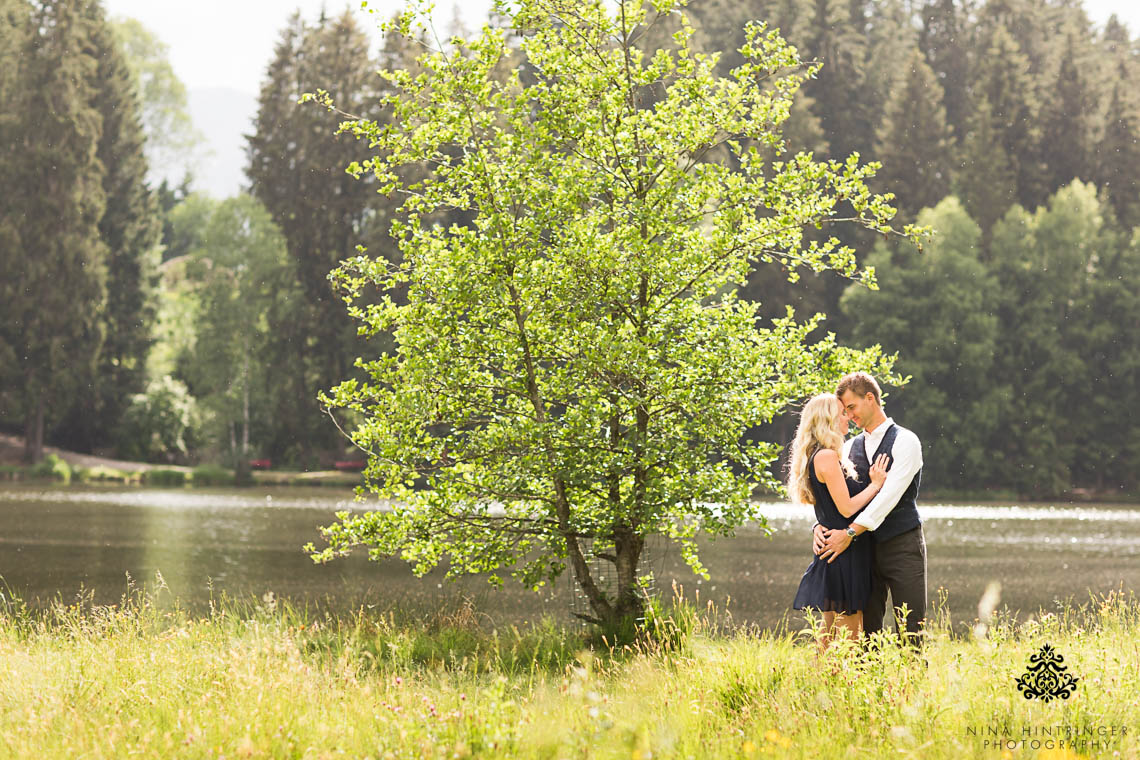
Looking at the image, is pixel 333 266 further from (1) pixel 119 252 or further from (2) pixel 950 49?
(2) pixel 950 49

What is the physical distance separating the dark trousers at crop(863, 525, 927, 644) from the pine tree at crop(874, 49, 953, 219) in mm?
47007

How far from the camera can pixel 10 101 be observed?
47.2 m

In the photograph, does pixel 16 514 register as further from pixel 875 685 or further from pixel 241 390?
pixel 875 685

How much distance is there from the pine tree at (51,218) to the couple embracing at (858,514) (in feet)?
145

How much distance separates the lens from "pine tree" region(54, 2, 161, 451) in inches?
1922

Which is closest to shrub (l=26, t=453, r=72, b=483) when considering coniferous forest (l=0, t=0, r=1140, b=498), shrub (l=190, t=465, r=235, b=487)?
coniferous forest (l=0, t=0, r=1140, b=498)

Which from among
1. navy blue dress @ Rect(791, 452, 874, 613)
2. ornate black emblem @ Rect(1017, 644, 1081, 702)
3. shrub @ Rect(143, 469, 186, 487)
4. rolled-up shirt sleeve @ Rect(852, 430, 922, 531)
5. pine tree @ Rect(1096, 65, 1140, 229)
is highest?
pine tree @ Rect(1096, 65, 1140, 229)

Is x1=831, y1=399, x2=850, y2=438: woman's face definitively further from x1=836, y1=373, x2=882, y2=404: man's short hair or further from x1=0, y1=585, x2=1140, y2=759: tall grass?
x1=0, y1=585, x2=1140, y2=759: tall grass

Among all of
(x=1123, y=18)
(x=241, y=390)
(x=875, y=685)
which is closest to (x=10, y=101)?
(x=241, y=390)

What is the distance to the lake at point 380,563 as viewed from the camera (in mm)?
15016

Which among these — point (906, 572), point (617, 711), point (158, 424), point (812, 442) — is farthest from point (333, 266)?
Result: point (617, 711)

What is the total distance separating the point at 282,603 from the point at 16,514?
16768 millimetres

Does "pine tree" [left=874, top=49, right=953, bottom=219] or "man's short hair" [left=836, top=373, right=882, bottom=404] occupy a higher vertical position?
"pine tree" [left=874, top=49, right=953, bottom=219]

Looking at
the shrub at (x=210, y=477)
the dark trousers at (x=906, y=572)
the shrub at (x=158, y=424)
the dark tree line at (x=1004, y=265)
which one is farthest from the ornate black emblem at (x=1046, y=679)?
the shrub at (x=158, y=424)
